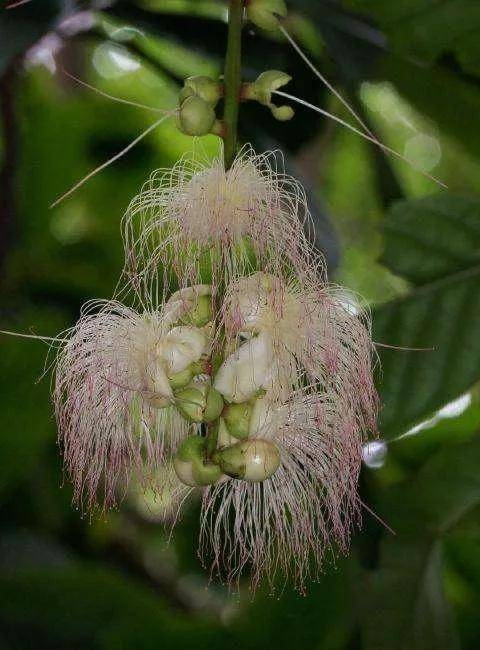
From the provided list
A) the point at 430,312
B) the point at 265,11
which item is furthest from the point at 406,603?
the point at 265,11

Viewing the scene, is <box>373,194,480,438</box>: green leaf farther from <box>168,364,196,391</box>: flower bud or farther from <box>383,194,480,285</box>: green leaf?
<box>168,364,196,391</box>: flower bud

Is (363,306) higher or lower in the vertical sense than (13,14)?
lower

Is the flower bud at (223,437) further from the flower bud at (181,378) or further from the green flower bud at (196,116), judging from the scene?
the green flower bud at (196,116)

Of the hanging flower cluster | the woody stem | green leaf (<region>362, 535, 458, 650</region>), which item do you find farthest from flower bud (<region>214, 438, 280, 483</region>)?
green leaf (<region>362, 535, 458, 650</region>)

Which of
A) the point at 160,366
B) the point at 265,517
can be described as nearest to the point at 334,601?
the point at 265,517

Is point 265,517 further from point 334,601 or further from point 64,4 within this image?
point 64,4

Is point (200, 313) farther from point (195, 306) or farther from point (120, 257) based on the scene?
point (120, 257)
